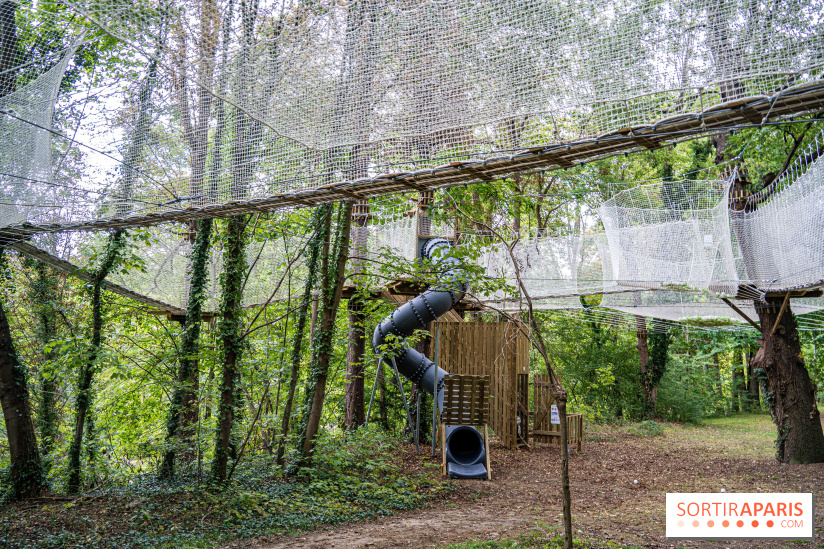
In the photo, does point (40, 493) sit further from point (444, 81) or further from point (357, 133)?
point (444, 81)

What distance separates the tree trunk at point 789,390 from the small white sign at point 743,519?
351cm

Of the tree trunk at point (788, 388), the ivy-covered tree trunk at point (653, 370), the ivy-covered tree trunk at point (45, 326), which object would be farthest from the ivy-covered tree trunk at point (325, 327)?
the ivy-covered tree trunk at point (653, 370)

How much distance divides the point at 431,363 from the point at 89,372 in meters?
4.71

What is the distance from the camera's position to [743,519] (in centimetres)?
415

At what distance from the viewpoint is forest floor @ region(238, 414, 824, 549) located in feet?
14.1

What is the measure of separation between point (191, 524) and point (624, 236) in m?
5.74

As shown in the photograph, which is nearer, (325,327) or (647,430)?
(325,327)

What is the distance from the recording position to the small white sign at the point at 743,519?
4.07 meters

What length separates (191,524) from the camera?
4.69 metres

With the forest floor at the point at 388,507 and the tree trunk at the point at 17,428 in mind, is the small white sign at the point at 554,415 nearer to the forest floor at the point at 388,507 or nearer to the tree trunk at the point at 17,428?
the forest floor at the point at 388,507

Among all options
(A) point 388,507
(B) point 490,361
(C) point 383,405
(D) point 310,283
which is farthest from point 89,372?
(B) point 490,361

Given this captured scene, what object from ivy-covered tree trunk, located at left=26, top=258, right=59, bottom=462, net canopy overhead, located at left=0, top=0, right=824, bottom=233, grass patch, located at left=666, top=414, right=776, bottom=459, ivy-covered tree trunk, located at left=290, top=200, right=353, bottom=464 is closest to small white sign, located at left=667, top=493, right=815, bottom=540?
net canopy overhead, located at left=0, top=0, right=824, bottom=233

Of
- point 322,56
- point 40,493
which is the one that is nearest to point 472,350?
point 40,493

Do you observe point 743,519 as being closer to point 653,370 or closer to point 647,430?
point 647,430
